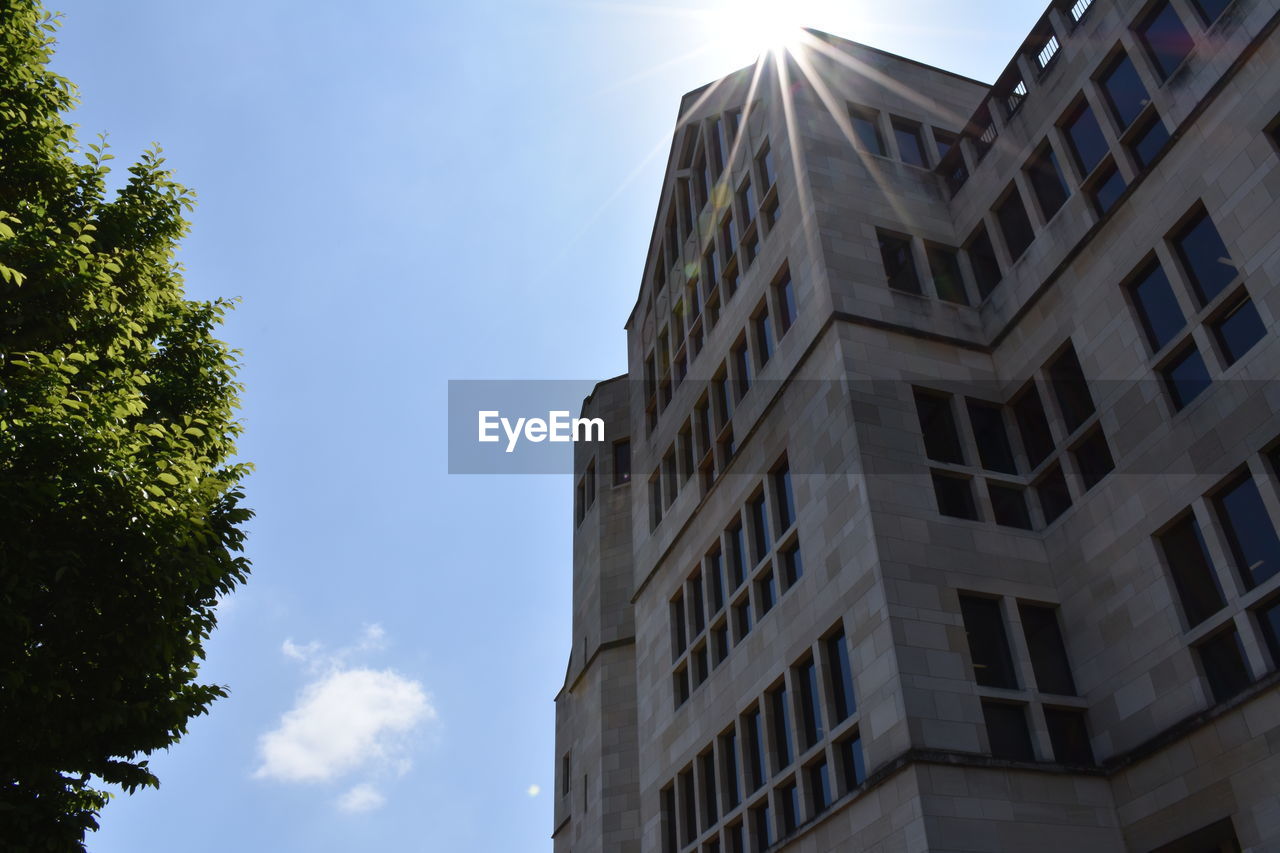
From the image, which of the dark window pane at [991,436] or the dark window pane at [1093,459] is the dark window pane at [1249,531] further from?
the dark window pane at [991,436]

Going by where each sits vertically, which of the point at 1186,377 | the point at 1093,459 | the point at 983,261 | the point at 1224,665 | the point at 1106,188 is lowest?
the point at 1224,665

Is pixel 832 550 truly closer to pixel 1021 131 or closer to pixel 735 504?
pixel 735 504

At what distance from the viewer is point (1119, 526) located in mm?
22453

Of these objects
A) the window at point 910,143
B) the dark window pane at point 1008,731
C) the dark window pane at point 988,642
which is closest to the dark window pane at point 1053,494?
the dark window pane at point 988,642

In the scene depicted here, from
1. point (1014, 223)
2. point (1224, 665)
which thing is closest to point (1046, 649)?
point (1224, 665)

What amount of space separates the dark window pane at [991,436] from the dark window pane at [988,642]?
421 centimetres

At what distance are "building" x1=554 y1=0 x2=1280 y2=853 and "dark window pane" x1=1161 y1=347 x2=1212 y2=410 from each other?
9 cm

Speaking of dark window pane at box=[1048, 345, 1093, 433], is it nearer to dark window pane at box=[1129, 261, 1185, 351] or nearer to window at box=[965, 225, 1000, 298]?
dark window pane at box=[1129, 261, 1185, 351]

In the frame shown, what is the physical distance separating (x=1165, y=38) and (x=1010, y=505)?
11.3 meters

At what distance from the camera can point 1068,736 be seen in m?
22.0

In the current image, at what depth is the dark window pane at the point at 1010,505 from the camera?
82.9 feet

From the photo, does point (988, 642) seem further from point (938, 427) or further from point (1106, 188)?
point (1106, 188)

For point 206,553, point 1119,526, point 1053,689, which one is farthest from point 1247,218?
point 206,553

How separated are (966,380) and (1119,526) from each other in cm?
610
